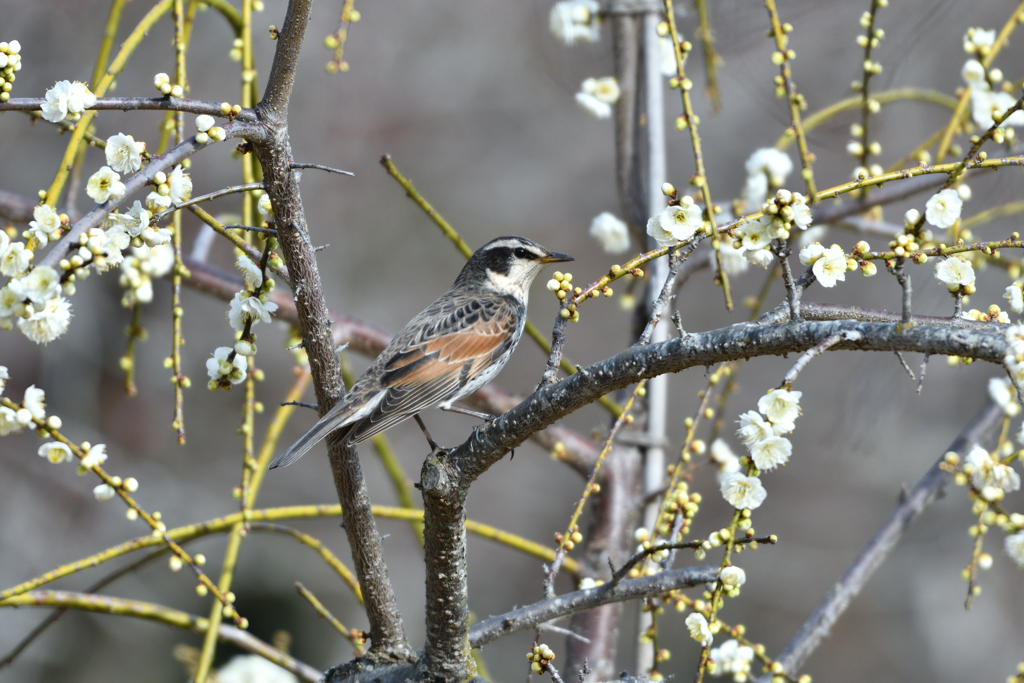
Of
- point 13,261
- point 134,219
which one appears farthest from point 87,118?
point 13,261

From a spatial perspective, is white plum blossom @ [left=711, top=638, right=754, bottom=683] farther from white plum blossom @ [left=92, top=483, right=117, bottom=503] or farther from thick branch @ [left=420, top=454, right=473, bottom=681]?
white plum blossom @ [left=92, top=483, right=117, bottom=503]

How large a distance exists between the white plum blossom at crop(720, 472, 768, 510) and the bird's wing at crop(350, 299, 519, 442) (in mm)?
1431

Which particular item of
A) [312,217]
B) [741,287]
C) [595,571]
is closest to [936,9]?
[595,571]

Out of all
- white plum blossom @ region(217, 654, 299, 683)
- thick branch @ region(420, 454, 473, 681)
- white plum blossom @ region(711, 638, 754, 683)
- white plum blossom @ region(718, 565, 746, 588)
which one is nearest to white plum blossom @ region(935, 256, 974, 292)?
white plum blossom @ region(718, 565, 746, 588)

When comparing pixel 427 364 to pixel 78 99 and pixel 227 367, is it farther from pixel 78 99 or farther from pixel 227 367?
pixel 78 99

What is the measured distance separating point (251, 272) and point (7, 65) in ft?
2.60

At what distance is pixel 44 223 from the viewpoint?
5.65ft

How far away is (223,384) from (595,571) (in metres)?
2.08

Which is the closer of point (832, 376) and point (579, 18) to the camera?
point (579, 18)

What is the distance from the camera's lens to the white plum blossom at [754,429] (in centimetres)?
173

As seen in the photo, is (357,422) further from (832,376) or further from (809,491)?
(809,491)

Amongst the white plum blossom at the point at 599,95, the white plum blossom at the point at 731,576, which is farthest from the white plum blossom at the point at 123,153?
the white plum blossom at the point at 599,95

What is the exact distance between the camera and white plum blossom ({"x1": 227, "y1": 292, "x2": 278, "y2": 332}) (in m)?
2.32

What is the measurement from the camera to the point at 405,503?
11.8ft
